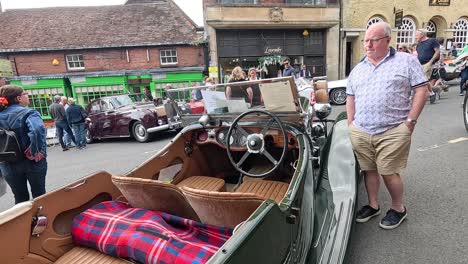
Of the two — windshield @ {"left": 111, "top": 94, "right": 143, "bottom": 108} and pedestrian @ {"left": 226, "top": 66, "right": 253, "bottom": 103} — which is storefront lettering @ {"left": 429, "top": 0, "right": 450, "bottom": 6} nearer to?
windshield @ {"left": 111, "top": 94, "right": 143, "bottom": 108}

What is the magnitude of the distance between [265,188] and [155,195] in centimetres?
126

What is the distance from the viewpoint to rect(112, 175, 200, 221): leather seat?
1.92 meters

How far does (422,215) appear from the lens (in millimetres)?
2957

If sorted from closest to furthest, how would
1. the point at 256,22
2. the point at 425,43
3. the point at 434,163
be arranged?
1. the point at 434,163
2. the point at 425,43
3. the point at 256,22

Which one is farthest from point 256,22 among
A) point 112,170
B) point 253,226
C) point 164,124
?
point 253,226

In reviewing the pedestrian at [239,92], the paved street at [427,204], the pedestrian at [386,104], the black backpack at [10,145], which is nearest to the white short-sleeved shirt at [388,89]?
the pedestrian at [386,104]

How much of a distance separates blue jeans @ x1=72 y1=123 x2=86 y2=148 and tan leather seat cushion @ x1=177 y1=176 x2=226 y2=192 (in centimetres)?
→ 756

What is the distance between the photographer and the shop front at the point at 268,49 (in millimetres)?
17047

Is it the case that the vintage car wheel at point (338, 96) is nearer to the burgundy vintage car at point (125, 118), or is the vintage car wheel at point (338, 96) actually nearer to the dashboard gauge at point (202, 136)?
the burgundy vintage car at point (125, 118)

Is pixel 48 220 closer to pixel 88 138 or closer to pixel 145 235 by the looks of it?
pixel 145 235

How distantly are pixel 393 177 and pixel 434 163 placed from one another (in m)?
2.08

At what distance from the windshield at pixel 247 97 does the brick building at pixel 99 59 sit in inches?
570

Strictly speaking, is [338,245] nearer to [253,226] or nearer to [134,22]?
[253,226]

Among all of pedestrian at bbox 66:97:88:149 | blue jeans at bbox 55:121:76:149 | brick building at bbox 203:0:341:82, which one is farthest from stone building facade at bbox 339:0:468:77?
blue jeans at bbox 55:121:76:149
